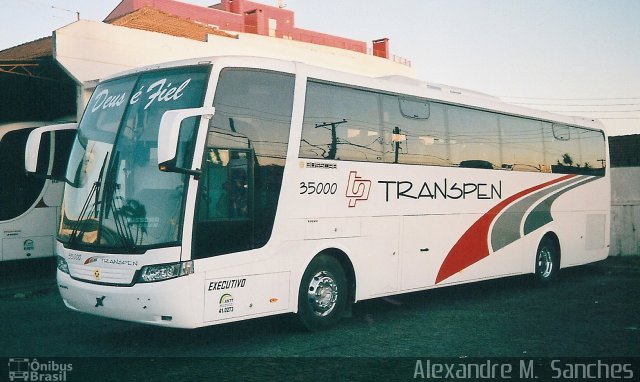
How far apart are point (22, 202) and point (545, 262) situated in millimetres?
10921

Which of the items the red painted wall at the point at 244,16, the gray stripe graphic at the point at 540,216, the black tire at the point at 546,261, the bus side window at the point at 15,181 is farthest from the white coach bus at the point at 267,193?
the red painted wall at the point at 244,16

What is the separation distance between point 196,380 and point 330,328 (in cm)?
299

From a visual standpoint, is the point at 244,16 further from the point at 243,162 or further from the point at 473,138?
the point at 243,162

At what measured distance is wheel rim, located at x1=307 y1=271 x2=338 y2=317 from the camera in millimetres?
8961

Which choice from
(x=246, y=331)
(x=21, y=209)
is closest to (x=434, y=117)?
(x=246, y=331)

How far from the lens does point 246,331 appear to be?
9234 millimetres

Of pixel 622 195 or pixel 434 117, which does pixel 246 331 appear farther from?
pixel 622 195

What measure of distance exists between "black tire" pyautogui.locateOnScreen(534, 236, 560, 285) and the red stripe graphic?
1.78 m

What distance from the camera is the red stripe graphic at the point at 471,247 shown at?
1134cm

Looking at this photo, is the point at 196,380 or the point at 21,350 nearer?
the point at 196,380

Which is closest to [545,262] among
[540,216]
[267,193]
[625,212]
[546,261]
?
[546,261]

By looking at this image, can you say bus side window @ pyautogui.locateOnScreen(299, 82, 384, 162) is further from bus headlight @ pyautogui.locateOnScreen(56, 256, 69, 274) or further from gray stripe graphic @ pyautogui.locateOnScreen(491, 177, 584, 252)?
gray stripe graphic @ pyautogui.locateOnScreen(491, 177, 584, 252)

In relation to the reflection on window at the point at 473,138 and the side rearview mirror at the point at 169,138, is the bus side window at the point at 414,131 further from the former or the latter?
the side rearview mirror at the point at 169,138

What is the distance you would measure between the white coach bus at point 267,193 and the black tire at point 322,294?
24mm
